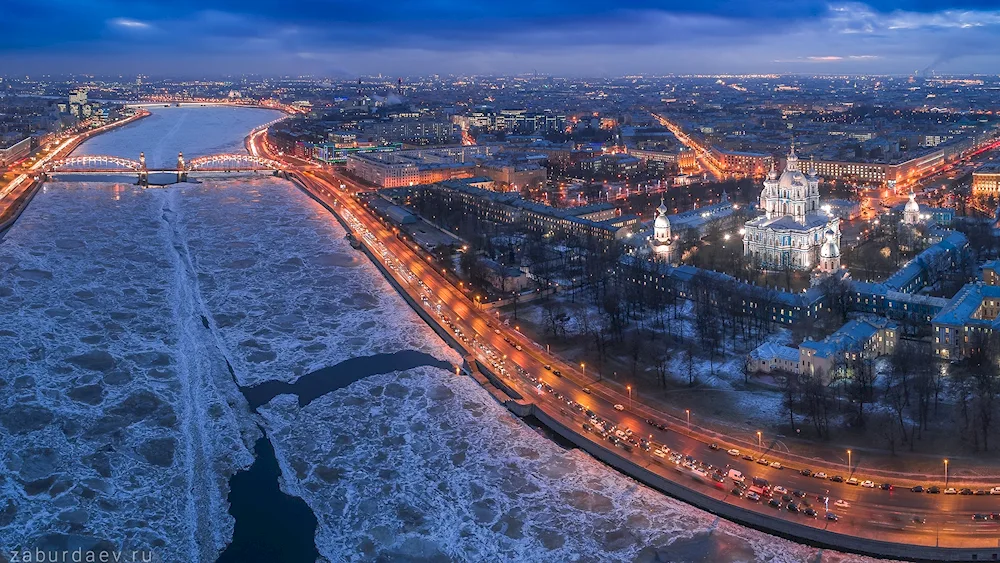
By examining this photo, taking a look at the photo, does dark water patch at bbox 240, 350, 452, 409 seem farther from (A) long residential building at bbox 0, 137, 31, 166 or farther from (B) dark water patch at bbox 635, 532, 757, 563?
(A) long residential building at bbox 0, 137, 31, 166

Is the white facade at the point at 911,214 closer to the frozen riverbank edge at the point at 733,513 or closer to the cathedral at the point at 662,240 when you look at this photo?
the cathedral at the point at 662,240

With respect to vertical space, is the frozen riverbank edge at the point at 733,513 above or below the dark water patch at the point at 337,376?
below

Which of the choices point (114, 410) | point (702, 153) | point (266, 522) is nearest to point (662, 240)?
point (114, 410)

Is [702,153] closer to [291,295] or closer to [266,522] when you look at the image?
[291,295]

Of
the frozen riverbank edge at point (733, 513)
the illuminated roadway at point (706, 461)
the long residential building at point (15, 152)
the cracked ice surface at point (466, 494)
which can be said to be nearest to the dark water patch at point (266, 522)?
the cracked ice surface at point (466, 494)

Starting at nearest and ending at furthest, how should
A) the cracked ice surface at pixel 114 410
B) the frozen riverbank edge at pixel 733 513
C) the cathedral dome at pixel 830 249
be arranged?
the frozen riverbank edge at pixel 733 513 < the cracked ice surface at pixel 114 410 < the cathedral dome at pixel 830 249

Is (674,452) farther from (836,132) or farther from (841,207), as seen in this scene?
(836,132)

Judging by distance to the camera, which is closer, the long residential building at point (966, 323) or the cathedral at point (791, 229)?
the long residential building at point (966, 323)
